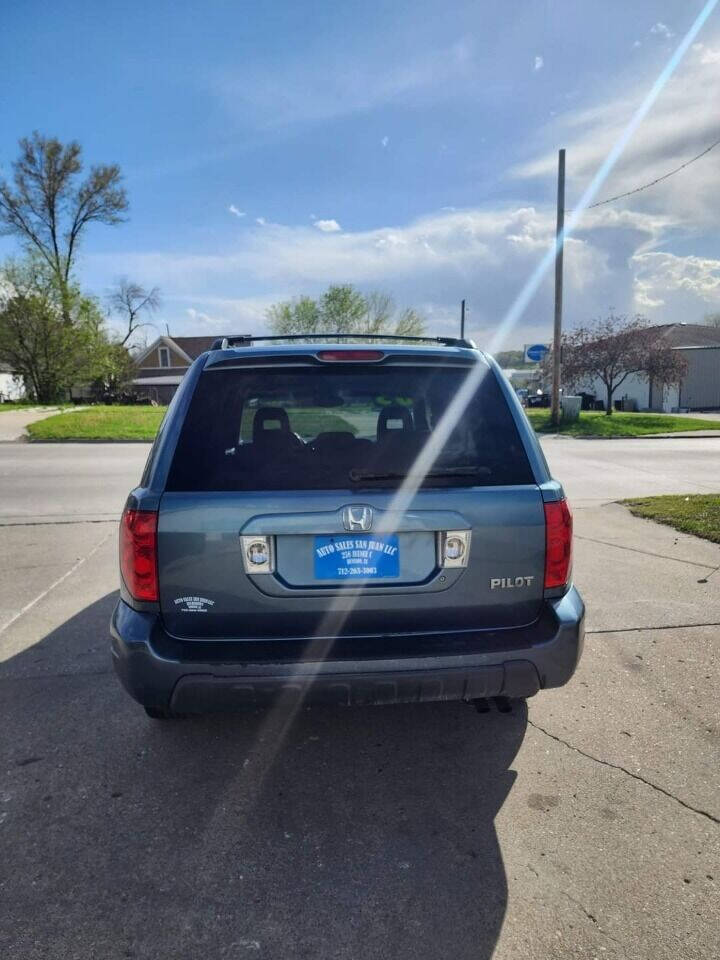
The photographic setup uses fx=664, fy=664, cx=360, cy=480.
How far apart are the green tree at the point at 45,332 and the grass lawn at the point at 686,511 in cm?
3434

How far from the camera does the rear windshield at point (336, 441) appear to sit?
253cm

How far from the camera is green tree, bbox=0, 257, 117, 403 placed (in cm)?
3488

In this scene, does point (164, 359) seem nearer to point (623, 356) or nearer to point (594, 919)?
point (623, 356)

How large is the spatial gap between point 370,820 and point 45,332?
38.1 m

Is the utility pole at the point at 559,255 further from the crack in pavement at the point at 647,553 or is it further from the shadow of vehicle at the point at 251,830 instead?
the shadow of vehicle at the point at 251,830

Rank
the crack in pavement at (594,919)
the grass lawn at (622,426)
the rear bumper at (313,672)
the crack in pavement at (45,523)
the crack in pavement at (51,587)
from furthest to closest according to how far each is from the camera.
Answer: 1. the grass lawn at (622,426)
2. the crack in pavement at (45,523)
3. the crack in pavement at (51,587)
4. the rear bumper at (313,672)
5. the crack in pavement at (594,919)

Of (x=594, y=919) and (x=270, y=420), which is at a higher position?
(x=270, y=420)

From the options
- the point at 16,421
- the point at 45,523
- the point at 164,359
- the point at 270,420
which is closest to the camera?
the point at 270,420

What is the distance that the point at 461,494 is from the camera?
2.54m

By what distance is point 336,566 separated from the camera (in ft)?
Answer: 8.20

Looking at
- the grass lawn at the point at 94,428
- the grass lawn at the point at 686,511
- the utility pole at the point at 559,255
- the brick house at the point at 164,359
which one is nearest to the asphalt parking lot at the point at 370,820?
the grass lawn at the point at 686,511

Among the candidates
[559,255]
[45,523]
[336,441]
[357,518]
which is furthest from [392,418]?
[559,255]

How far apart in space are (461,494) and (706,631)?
2.86 meters

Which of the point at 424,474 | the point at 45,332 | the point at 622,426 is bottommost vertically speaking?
the point at 622,426
